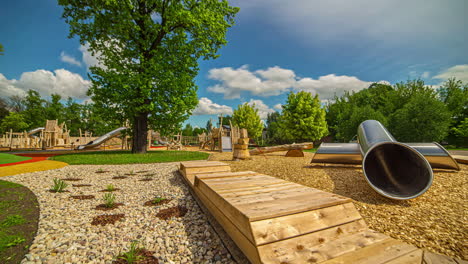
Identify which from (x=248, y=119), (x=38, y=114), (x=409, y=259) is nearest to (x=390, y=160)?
(x=409, y=259)

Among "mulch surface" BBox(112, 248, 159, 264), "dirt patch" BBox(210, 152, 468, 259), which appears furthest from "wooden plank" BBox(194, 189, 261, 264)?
"dirt patch" BBox(210, 152, 468, 259)

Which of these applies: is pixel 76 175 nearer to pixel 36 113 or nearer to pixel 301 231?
pixel 301 231

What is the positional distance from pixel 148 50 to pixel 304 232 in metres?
13.6

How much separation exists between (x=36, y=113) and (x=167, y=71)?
40588 mm

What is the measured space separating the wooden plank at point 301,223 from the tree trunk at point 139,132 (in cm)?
1209

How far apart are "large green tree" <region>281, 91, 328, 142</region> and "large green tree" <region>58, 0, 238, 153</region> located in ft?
46.0

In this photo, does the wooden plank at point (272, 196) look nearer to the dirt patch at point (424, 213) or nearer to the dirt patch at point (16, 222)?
the dirt patch at point (424, 213)

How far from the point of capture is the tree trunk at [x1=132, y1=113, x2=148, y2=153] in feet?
39.1

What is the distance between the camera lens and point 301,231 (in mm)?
1738

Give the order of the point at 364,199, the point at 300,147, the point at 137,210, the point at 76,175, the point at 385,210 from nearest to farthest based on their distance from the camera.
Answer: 1. the point at 385,210
2. the point at 137,210
3. the point at 364,199
4. the point at 76,175
5. the point at 300,147

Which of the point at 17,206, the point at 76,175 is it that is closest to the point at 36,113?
the point at 76,175

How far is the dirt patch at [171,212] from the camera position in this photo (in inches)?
118

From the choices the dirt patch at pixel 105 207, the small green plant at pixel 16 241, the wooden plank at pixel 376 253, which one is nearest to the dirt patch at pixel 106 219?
the dirt patch at pixel 105 207

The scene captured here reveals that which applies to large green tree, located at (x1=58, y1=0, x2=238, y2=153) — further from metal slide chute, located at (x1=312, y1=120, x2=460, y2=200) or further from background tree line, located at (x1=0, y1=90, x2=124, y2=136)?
background tree line, located at (x1=0, y1=90, x2=124, y2=136)
